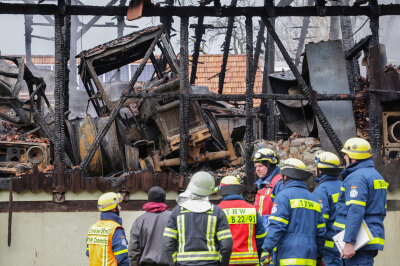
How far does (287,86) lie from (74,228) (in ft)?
18.8

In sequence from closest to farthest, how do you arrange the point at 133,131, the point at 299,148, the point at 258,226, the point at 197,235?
the point at 197,235, the point at 258,226, the point at 299,148, the point at 133,131

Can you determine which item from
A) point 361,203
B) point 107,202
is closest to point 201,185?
point 107,202

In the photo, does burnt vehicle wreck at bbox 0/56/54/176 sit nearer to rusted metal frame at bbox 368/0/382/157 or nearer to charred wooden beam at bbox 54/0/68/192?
charred wooden beam at bbox 54/0/68/192

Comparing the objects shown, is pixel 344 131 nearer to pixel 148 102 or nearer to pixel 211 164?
pixel 211 164

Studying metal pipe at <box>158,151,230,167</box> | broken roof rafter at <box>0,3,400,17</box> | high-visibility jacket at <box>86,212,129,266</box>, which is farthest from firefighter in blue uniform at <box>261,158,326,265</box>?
broken roof rafter at <box>0,3,400,17</box>

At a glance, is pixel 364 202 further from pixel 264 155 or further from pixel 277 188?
pixel 264 155

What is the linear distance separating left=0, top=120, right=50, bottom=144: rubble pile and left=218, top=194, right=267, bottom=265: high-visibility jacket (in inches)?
211

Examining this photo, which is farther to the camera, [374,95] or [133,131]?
[133,131]

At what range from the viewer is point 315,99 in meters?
10.7

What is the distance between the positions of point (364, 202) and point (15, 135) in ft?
22.7

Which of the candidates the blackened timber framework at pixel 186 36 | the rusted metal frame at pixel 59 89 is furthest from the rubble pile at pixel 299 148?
the rusted metal frame at pixel 59 89

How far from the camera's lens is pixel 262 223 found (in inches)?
266

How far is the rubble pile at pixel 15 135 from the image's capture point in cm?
1075

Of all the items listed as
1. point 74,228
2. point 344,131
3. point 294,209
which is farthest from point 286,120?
point 294,209
